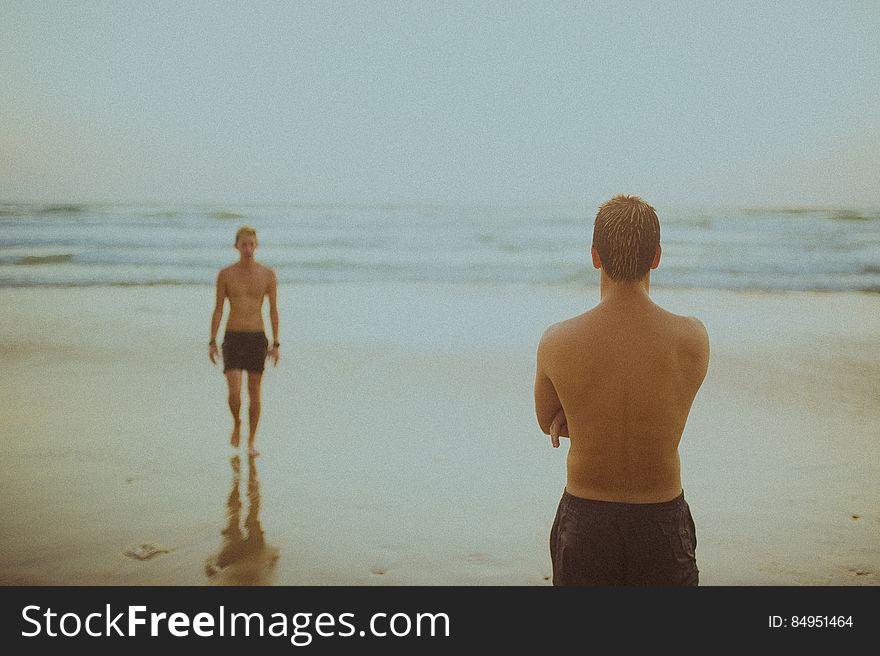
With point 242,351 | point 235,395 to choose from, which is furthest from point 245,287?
point 235,395

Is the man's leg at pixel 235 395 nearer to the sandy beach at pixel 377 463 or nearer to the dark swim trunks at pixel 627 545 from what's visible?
the sandy beach at pixel 377 463

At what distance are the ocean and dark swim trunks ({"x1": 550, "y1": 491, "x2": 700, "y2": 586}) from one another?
10.8 metres

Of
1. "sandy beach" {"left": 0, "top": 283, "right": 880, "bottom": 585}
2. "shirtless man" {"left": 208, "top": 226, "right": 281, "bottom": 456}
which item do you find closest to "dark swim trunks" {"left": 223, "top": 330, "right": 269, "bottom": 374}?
"shirtless man" {"left": 208, "top": 226, "right": 281, "bottom": 456}

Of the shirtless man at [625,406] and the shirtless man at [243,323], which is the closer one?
the shirtless man at [625,406]

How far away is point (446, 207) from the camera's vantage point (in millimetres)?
21000

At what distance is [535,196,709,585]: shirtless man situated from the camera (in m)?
1.53

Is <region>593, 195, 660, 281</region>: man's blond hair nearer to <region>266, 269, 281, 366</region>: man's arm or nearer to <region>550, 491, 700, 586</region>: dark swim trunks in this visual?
<region>550, 491, 700, 586</region>: dark swim trunks

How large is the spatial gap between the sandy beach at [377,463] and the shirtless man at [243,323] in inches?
15.6

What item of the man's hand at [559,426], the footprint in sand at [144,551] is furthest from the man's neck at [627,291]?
the footprint in sand at [144,551]

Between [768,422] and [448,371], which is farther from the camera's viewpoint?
[448,371]

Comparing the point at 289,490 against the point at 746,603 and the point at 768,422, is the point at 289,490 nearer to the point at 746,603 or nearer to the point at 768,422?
the point at 746,603

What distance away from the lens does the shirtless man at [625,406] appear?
60.3 inches

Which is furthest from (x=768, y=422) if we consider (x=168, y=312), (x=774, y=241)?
(x=774, y=241)

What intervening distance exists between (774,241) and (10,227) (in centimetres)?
1600
